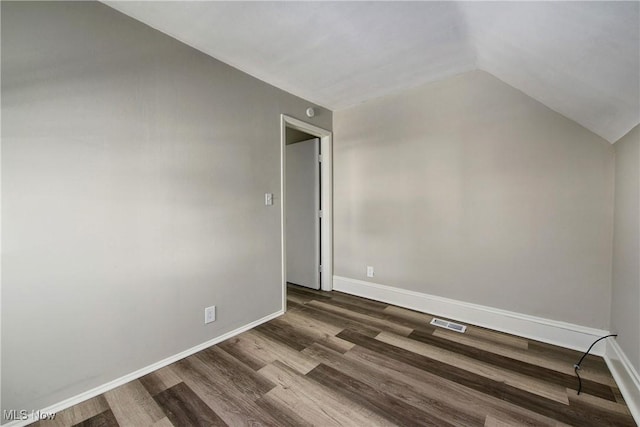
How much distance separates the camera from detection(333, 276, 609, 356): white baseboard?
6.49 ft

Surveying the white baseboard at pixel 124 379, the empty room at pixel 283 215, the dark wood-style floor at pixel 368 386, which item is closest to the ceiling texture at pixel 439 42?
the empty room at pixel 283 215

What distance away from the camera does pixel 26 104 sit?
132cm

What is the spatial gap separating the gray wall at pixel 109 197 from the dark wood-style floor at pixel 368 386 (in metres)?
0.32

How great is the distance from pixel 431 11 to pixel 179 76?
1838mm

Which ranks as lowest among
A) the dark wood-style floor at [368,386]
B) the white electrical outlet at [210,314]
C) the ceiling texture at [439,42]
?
the dark wood-style floor at [368,386]

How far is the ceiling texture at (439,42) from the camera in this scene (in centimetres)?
110

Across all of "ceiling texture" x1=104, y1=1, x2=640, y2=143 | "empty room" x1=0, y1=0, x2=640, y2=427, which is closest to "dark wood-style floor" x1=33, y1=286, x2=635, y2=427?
"empty room" x1=0, y1=0, x2=640, y2=427

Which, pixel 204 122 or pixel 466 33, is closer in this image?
pixel 466 33

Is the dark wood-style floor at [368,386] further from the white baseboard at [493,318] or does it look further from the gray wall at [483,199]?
the gray wall at [483,199]

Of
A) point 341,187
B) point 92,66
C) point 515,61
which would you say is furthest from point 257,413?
point 515,61

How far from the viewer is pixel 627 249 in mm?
1608

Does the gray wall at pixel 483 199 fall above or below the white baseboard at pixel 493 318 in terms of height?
above

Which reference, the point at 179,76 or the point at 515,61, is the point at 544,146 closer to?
the point at 515,61

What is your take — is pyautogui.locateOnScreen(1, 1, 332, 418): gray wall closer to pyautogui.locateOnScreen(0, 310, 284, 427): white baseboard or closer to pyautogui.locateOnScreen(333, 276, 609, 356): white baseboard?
pyautogui.locateOnScreen(0, 310, 284, 427): white baseboard
